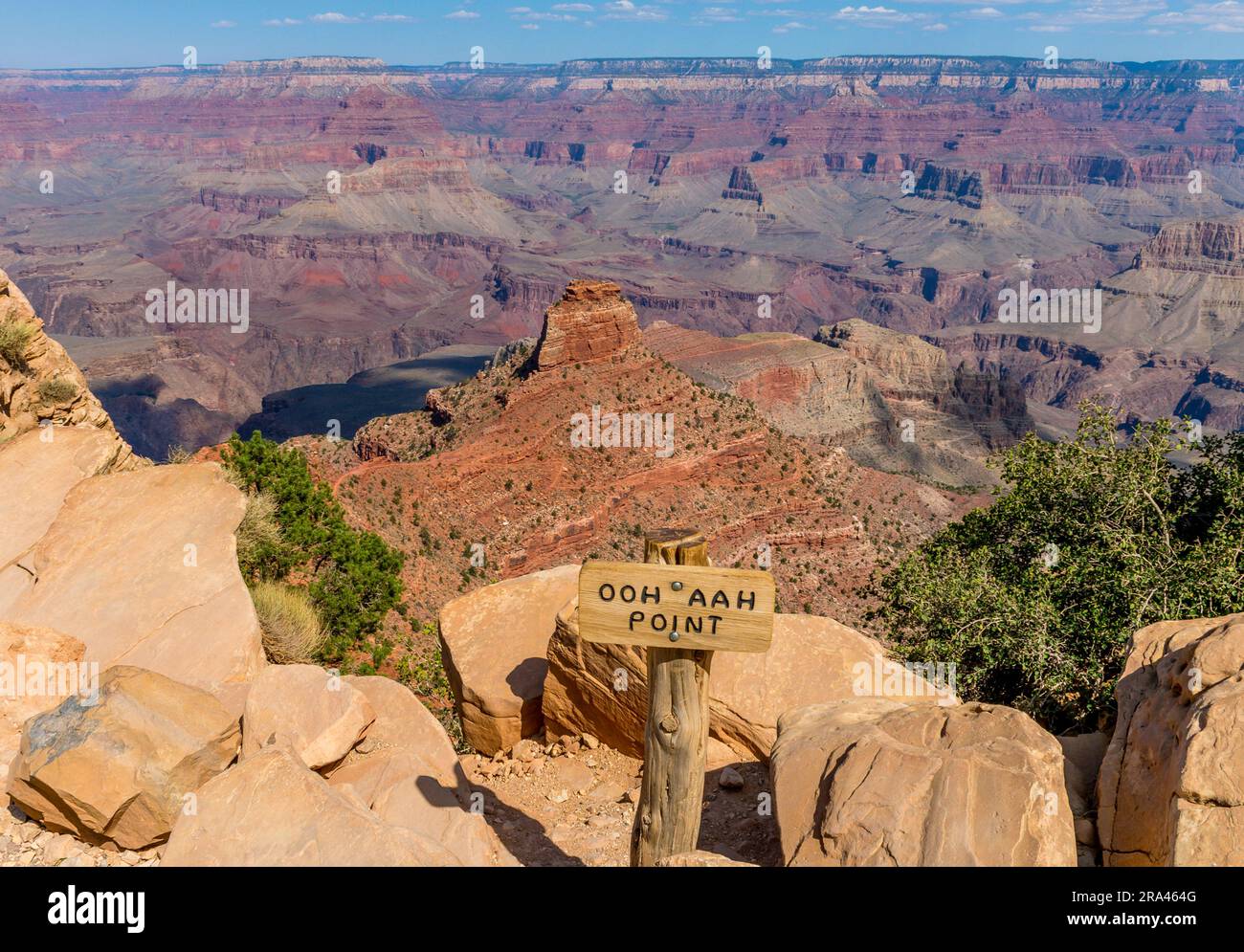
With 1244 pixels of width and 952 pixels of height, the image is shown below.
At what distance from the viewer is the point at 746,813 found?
38.2ft

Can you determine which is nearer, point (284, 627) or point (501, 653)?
point (501, 653)

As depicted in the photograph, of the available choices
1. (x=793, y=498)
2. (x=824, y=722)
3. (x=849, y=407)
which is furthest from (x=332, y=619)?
(x=849, y=407)

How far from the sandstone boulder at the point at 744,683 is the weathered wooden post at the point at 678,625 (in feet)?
13.8

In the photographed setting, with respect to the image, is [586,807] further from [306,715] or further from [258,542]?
[258,542]

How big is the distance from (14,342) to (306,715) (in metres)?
11.9

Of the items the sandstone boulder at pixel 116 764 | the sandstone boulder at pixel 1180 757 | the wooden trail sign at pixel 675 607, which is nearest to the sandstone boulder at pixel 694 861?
the wooden trail sign at pixel 675 607

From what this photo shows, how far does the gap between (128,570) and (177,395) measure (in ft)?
565

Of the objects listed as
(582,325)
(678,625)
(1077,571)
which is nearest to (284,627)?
(678,625)

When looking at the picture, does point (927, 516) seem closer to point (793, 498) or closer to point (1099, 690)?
point (793, 498)

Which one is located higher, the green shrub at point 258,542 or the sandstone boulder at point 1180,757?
the sandstone boulder at point 1180,757

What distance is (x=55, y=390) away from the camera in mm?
18859

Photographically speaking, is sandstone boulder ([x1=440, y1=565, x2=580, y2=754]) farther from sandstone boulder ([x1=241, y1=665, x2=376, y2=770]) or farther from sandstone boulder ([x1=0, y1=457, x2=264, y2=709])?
sandstone boulder ([x1=0, y1=457, x2=264, y2=709])

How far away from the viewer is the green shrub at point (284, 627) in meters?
16.3

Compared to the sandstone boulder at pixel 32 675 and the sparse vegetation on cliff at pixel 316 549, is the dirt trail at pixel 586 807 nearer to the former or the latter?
the sandstone boulder at pixel 32 675
